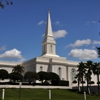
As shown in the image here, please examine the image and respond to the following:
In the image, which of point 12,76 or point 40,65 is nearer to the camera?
point 12,76

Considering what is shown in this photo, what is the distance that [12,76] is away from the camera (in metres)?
58.9

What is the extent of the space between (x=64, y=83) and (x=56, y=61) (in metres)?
16.2

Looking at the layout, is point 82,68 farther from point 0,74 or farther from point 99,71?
point 0,74

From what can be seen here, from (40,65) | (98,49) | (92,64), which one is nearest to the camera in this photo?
(98,49)

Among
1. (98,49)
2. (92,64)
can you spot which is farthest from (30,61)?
(98,49)

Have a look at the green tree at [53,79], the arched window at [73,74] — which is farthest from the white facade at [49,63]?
the green tree at [53,79]

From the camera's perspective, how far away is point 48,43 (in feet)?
265

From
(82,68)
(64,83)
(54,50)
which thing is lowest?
(64,83)

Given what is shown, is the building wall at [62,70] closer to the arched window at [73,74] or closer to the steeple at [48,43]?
the arched window at [73,74]

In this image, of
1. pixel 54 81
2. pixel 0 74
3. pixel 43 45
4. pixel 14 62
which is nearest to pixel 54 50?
pixel 43 45

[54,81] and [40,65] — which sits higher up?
[40,65]

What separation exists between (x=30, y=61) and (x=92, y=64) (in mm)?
27811

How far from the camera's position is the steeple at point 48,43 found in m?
80.5

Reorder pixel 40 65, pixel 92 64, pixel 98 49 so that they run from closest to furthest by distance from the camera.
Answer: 1. pixel 98 49
2. pixel 92 64
3. pixel 40 65
